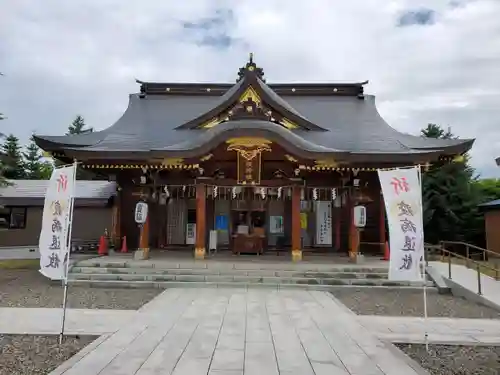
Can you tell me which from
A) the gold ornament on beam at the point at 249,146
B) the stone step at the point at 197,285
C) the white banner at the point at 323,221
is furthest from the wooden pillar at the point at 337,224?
the stone step at the point at 197,285

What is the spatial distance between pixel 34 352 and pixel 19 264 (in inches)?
401

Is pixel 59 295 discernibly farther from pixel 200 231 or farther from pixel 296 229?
pixel 296 229

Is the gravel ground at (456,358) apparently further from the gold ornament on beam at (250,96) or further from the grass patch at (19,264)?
the grass patch at (19,264)

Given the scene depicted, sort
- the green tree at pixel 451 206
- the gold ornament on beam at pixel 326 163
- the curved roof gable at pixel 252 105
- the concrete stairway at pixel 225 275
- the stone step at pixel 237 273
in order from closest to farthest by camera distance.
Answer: the concrete stairway at pixel 225 275 < the stone step at pixel 237 273 < the gold ornament on beam at pixel 326 163 < the curved roof gable at pixel 252 105 < the green tree at pixel 451 206

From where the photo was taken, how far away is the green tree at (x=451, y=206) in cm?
2217

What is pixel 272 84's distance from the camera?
1970cm

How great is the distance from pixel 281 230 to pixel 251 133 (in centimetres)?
433

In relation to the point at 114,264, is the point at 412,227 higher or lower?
higher

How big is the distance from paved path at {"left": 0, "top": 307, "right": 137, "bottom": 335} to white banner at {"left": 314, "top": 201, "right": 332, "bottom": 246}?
8726mm

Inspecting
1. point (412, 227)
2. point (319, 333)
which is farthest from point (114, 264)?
point (412, 227)

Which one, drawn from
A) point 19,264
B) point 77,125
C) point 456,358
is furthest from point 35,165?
point 456,358

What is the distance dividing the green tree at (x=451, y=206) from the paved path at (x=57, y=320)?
1900 centimetres

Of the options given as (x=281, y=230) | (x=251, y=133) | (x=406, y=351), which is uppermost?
(x=251, y=133)

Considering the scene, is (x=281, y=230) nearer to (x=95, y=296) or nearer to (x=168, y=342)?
(x=95, y=296)
